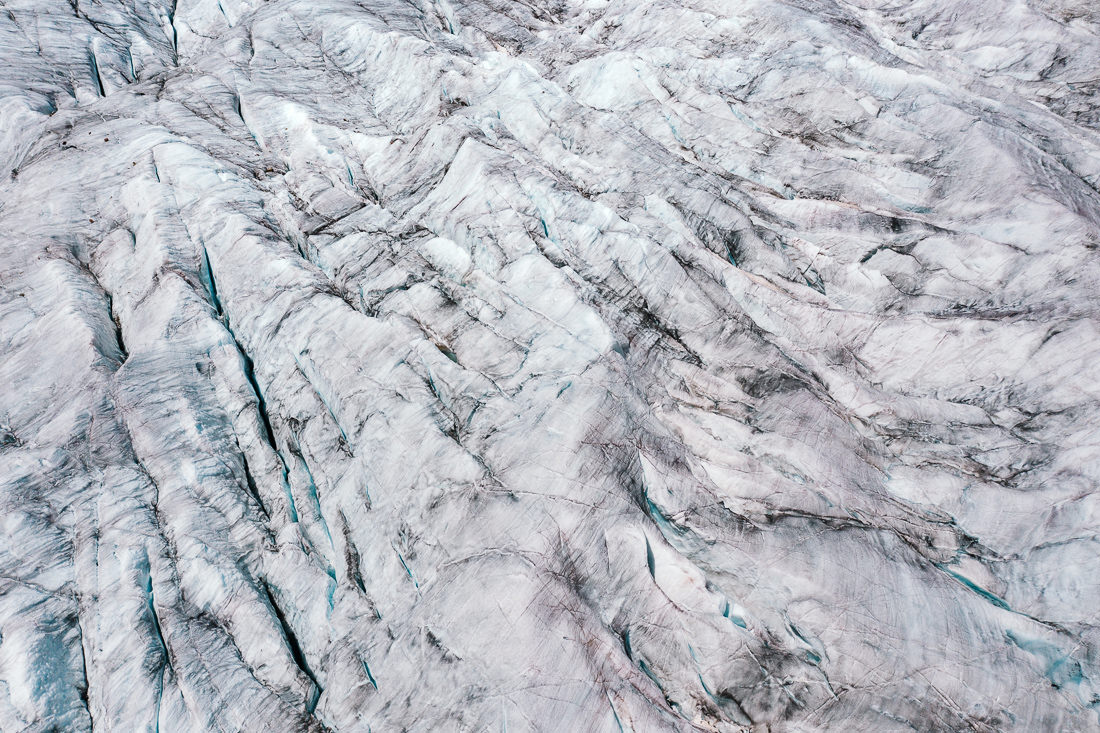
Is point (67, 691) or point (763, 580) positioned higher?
point (763, 580)

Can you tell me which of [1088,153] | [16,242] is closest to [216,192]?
[16,242]

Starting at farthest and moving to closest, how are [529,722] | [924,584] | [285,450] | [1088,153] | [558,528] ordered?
[1088,153] < [285,450] < [558,528] < [924,584] < [529,722]

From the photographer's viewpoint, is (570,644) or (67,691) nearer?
(570,644)

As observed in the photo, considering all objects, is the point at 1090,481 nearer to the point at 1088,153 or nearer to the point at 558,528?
the point at 558,528

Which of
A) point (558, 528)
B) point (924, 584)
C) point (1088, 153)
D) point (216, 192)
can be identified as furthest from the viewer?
point (216, 192)

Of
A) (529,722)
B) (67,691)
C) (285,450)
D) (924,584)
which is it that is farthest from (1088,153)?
(67,691)

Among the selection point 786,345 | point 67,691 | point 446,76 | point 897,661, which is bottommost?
point 67,691
